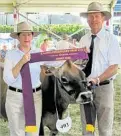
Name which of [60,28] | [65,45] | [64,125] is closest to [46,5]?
[60,28]

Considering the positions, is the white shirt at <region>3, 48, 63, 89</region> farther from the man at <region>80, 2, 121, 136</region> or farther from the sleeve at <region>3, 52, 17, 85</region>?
the man at <region>80, 2, 121, 136</region>

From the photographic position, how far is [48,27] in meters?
3.39

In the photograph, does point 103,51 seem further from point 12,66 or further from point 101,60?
point 12,66

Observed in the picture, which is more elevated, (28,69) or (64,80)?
(28,69)

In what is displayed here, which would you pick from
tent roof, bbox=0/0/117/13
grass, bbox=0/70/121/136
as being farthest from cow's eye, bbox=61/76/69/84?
tent roof, bbox=0/0/117/13

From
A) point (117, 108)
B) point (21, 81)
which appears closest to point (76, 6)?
point (117, 108)

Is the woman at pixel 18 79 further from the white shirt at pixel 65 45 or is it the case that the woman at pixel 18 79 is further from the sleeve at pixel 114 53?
the sleeve at pixel 114 53

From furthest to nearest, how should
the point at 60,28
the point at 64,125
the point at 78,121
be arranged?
the point at 78,121, the point at 60,28, the point at 64,125

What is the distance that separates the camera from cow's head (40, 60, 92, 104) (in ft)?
7.76

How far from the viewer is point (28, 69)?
7.23 feet

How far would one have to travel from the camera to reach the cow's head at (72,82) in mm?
2365

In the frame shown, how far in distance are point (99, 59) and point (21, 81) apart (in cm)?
58

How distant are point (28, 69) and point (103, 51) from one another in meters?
0.56

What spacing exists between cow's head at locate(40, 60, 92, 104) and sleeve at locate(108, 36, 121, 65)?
228 mm
